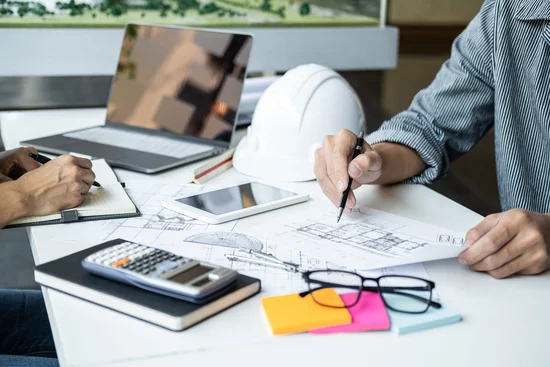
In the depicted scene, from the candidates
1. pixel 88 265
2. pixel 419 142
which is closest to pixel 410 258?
pixel 88 265

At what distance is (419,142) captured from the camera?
128cm

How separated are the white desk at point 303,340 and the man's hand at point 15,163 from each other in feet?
1.58

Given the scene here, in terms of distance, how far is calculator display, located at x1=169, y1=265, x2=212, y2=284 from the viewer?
2.38ft

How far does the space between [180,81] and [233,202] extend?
542 millimetres

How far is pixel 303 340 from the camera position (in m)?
0.69

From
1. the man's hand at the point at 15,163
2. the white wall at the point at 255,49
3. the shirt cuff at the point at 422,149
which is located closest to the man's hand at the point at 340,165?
the shirt cuff at the point at 422,149

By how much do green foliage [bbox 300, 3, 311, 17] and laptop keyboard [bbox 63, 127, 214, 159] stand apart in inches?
49.6

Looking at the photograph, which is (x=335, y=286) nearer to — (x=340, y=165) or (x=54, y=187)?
(x=340, y=165)

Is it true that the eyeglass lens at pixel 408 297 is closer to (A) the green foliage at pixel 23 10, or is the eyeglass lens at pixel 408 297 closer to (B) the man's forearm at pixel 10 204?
(B) the man's forearm at pixel 10 204

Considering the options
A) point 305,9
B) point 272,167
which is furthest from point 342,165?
point 305,9

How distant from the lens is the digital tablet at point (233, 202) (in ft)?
3.40

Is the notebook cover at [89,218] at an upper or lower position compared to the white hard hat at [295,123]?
lower

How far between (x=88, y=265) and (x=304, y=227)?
35cm

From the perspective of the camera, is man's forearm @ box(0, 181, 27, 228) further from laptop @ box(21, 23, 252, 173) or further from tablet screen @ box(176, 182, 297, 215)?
laptop @ box(21, 23, 252, 173)
